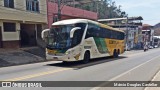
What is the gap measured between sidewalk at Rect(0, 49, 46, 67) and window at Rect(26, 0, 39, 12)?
5176 mm

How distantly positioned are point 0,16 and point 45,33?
27.0ft

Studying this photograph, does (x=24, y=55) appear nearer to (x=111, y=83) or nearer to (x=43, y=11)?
(x=43, y=11)

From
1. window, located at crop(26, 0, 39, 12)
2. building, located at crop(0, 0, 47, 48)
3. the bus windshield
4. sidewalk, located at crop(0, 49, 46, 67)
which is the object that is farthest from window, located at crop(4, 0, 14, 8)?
the bus windshield

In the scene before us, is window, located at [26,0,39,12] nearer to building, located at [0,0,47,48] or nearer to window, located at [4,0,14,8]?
building, located at [0,0,47,48]

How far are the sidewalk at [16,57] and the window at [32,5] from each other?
17.0 feet

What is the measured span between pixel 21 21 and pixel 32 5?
113 inches

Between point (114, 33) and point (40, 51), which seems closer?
point (114, 33)

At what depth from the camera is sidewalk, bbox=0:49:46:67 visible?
2103cm

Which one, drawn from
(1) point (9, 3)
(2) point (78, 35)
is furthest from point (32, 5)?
(2) point (78, 35)

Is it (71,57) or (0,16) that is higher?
(0,16)

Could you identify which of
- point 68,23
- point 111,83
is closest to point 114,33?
point 68,23

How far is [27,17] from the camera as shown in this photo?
28.6 m

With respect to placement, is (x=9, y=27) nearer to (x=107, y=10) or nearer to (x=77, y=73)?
(x=77, y=73)

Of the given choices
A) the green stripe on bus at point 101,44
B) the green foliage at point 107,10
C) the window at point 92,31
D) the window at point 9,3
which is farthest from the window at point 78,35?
the green foliage at point 107,10
